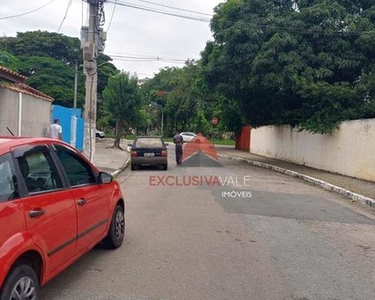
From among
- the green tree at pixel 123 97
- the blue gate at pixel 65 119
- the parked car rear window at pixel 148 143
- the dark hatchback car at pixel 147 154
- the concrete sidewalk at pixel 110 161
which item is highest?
the green tree at pixel 123 97

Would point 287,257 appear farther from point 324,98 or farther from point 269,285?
point 324,98

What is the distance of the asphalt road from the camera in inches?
168

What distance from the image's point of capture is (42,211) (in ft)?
11.6

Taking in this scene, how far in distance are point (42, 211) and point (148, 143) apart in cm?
1403

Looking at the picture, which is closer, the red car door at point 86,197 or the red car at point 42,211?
the red car at point 42,211

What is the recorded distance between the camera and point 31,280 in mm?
3359

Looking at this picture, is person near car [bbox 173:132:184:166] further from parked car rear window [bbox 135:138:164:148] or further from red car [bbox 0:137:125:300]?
red car [bbox 0:137:125:300]

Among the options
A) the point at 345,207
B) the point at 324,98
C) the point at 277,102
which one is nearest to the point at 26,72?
the point at 277,102

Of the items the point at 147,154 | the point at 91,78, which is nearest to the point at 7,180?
the point at 91,78

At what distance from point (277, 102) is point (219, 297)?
1748 cm

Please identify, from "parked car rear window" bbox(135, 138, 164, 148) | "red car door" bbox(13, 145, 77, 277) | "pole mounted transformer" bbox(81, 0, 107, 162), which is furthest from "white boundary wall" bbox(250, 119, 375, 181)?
"red car door" bbox(13, 145, 77, 277)

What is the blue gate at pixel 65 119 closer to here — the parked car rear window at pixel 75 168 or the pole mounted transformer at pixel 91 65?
the pole mounted transformer at pixel 91 65

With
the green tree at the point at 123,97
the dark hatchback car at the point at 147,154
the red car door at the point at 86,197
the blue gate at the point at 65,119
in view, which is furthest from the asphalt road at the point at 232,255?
the green tree at the point at 123,97

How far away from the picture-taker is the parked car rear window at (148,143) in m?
17.3
